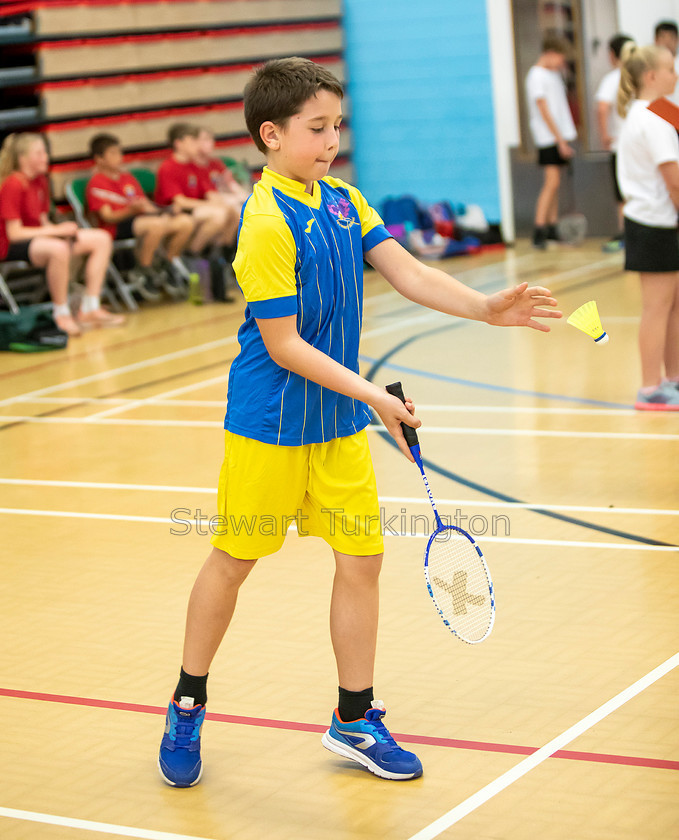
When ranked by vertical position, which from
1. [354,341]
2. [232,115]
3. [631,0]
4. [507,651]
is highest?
[631,0]

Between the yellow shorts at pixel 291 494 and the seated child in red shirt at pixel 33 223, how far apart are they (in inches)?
294

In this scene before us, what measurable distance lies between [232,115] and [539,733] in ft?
37.1

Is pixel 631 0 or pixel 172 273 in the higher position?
pixel 631 0

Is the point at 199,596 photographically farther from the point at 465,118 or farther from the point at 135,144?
the point at 465,118

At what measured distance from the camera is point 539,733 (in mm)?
3139

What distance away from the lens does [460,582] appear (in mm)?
3066

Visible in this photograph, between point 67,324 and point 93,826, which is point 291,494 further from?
point 67,324

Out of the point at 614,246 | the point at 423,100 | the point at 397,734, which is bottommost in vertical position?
the point at 397,734

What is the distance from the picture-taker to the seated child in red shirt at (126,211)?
10984 millimetres

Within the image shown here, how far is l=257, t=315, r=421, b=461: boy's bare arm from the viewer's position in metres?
2.72

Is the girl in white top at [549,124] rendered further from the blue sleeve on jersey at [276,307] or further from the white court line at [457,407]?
the blue sleeve on jersey at [276,307]

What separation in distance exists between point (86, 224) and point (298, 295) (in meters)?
8.71

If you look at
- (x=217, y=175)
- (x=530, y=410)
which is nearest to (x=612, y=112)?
(x=217, y=175)

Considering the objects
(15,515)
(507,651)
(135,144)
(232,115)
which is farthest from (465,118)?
(507,651)
